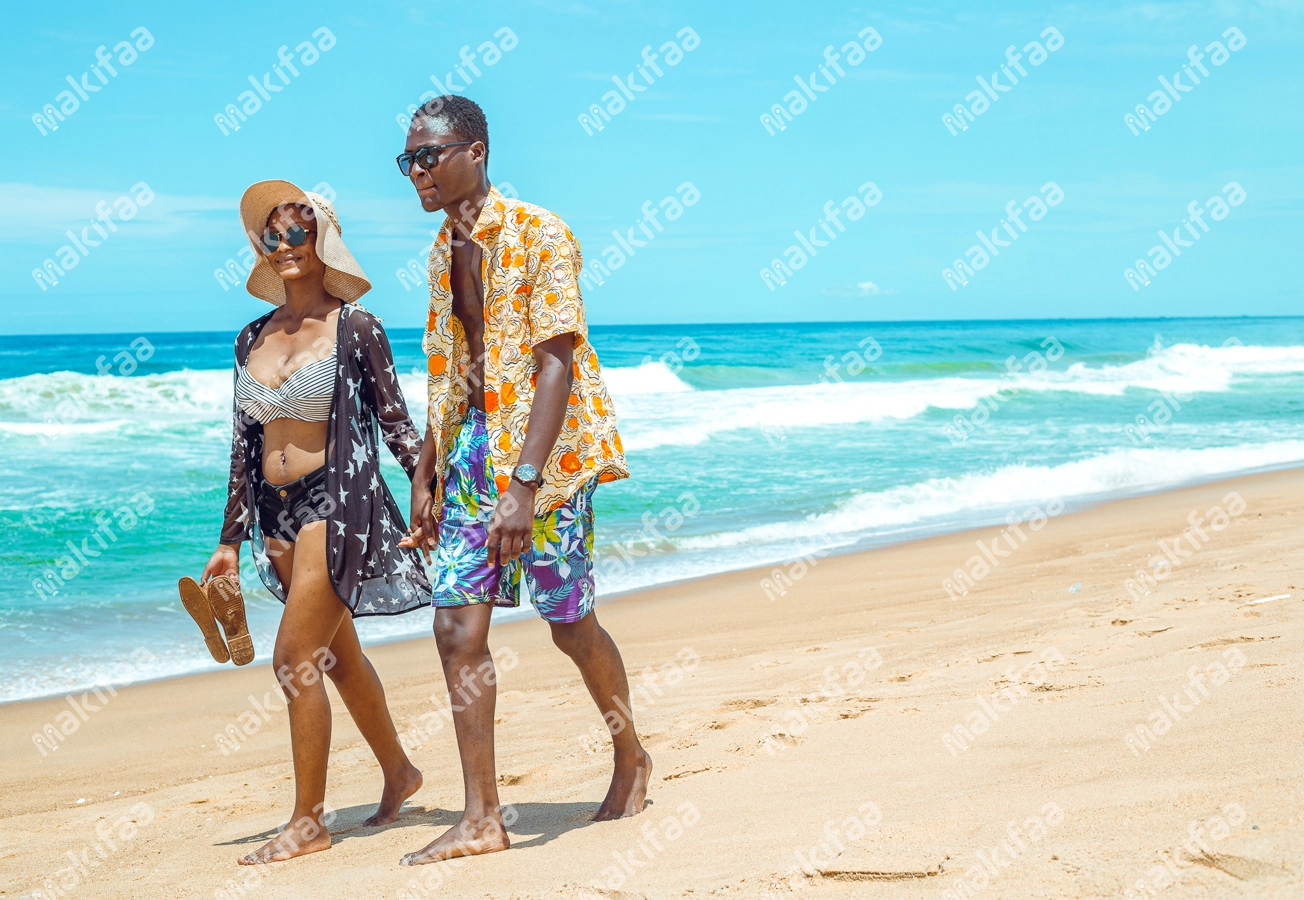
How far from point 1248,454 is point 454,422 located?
1350 cm

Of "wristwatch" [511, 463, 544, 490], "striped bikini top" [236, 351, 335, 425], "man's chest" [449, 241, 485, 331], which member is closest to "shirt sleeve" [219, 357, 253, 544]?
"striped bikini top" [236, 351, 335, 425]

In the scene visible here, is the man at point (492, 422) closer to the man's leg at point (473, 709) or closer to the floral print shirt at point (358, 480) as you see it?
the man's leg at point (473, 709)

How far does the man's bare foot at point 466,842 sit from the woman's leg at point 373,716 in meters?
0.61

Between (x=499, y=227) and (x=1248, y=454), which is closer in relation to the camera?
(x=499, y=227)

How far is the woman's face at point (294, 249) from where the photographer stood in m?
3.22

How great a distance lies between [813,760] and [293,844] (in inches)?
59.5

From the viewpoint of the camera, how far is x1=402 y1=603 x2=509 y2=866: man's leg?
111 inches

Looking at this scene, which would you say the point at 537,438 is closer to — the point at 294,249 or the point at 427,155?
the point at 427,155

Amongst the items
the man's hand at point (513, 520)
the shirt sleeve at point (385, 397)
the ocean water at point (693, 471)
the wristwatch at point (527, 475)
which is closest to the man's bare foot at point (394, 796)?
the shirt sleeve at point (385, 397)

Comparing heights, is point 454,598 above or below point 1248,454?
above

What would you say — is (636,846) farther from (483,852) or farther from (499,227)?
(499,227)

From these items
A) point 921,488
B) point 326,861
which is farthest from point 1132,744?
point 921,488

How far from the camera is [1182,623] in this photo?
14.5 ft

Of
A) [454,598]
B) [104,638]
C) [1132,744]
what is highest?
[454,598]
